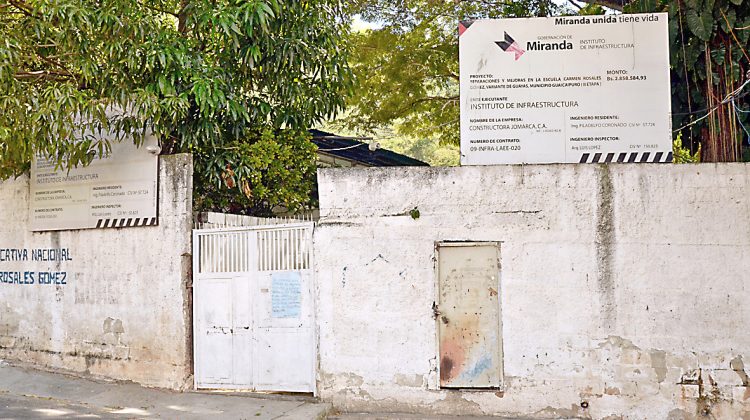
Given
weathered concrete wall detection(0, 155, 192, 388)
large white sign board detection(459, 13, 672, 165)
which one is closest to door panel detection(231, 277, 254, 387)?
weathered concrete wall detection(0, 155, 192, 388)

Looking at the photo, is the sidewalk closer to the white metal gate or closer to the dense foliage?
the white metal gate

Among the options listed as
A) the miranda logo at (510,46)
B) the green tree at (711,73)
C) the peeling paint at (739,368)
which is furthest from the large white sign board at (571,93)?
the peeling paint at (739,368)

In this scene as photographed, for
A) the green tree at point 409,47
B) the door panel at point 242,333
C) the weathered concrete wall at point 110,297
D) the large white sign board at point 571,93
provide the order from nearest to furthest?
the large white sign board at point 571,93 → the door panel at point 242,333 → the weathered concrete wall at point 110,297 → the green tree at point 409,47

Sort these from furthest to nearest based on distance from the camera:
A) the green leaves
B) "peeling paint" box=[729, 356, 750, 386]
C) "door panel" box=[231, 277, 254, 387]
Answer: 1. the green leaves
2. "door panel" box=[231, 277, 254, 387]
3. "peeling paint" box=[729, 356, 750, 386]

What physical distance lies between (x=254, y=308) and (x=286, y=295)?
42 centimetres

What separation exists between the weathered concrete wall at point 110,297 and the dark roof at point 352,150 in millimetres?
3760

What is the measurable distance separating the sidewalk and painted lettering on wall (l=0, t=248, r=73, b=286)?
1.23 m

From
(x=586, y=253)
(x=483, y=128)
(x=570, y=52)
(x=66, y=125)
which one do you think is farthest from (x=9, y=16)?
(x=586, y=253)

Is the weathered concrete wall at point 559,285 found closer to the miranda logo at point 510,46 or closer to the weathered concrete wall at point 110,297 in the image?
the miranda logo at point 510,46

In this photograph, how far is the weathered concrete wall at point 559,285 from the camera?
702 centimetres

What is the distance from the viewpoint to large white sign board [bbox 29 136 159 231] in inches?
330

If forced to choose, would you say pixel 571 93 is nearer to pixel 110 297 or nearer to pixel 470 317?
pixel 470 317

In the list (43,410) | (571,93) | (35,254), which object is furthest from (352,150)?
(43,410)

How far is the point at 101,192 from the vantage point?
342 inches
